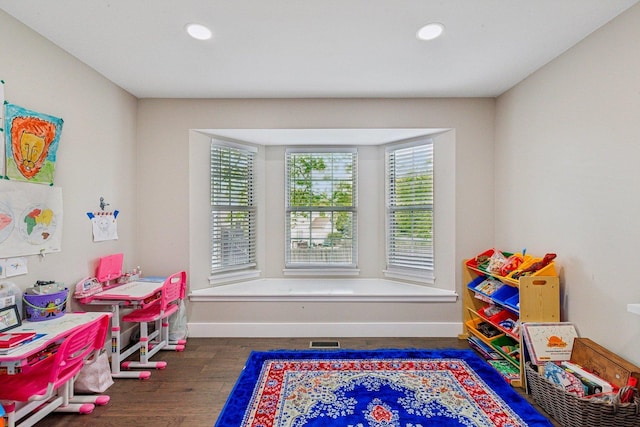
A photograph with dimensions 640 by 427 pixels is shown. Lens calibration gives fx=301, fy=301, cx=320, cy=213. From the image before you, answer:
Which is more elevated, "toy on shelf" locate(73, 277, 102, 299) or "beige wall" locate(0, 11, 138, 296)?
"beige wall" locate(0, 11, 138, 296)

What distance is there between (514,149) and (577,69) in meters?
0.85

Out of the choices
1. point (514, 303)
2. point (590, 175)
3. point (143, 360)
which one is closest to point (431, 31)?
point (590, 175)

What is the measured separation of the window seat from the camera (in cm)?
329

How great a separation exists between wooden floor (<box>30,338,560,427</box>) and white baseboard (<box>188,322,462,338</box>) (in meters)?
0.06

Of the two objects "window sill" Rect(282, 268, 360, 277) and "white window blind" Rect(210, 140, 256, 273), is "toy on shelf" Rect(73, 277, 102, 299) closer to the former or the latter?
"white window blind" Rect(210, 140, 256, 273)

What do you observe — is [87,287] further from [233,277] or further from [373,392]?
[373,392]

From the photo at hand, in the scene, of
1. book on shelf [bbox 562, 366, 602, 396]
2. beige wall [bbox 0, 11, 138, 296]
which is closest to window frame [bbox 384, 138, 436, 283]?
book on shelf [bbox 562, 366, 602, 396]

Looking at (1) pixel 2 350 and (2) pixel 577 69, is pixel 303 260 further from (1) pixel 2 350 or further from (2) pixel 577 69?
(2) pixel 577 69

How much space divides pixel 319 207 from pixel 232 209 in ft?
3.70

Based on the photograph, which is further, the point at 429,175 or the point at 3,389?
the point at 429,175

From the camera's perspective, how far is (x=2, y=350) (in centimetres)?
157

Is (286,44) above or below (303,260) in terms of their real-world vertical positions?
above

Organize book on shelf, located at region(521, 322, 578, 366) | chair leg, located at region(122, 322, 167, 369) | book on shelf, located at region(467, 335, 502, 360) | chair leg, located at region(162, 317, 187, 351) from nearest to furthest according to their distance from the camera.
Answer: book on shelf, located at region(521, 322, 578, 366) < chair leg, located at region(122, 322, 167, 369) < book on shelf, located at region(467, 335, 502, 360) < chair leg, located at region(162, 317, 187, 351)

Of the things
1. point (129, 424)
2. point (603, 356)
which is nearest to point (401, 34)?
point (603, 356)
